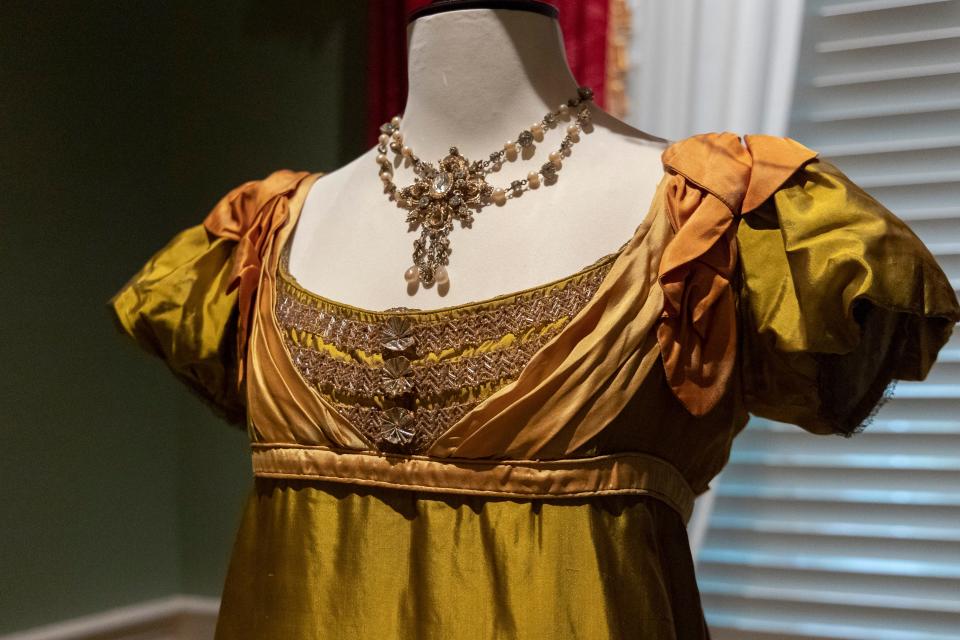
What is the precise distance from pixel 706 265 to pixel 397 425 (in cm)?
32

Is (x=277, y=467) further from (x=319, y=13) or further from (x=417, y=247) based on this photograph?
(x=319, y=13)

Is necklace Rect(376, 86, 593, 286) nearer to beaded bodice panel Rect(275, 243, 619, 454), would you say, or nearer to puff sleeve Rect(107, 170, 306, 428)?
beaded bodice panel Rect(275, 243, 619, 454)

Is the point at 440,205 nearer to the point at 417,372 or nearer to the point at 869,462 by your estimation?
the point at 417,372

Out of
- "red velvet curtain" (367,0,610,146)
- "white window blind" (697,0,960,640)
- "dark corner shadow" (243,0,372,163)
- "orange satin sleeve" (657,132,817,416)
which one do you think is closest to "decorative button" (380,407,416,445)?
"orange satin sleeve" (657,132,817,416)

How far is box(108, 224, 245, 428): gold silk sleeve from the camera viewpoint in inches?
43.6

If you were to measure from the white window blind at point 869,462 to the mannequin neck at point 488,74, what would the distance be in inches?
22.9

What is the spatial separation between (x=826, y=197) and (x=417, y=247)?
0.39 meters

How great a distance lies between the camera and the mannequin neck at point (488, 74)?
987 mm

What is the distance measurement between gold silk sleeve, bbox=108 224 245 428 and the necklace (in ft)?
0.84

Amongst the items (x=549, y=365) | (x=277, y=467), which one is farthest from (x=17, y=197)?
(x=549, y=365)

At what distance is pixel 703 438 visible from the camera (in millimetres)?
924

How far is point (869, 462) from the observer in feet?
4.58

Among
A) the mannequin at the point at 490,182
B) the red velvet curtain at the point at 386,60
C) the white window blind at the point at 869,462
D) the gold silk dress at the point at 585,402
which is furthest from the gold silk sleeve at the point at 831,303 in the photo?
the red velvet curtain at the point at 386,60

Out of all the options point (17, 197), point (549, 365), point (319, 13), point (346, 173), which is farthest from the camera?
point (319, 13)
